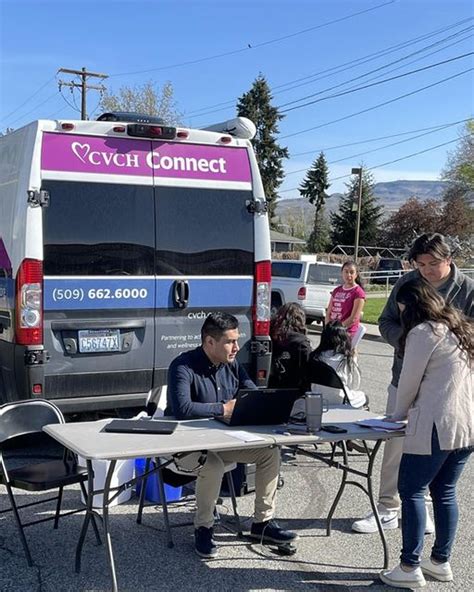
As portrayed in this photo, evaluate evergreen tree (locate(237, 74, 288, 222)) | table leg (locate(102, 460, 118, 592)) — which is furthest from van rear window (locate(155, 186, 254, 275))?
evergreen tree (locate(237, 74, 288, 222))

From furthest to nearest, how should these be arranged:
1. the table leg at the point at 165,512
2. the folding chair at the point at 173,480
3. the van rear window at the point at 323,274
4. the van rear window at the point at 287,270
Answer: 1. the van rear window at the point at 287,270
2. the van rear window at the point at 323,274
3. the folding chair at the point at 173,480
4. the table leg at the point at 165,512

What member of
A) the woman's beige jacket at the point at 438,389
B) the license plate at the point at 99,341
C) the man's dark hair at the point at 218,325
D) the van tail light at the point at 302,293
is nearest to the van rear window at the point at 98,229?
the license plate at the point at 99,341

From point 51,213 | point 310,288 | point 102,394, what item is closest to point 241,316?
point 102,394

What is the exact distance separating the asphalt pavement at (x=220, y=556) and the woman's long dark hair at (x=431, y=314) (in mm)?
1362

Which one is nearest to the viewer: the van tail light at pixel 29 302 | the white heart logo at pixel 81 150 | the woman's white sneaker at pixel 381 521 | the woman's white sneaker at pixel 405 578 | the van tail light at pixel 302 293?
the woman's white sneaker at pixel 405 578

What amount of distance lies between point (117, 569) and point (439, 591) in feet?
5.75

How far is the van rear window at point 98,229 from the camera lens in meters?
5.52

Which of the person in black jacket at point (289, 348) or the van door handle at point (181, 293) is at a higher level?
the van door handle at point (181, 293)

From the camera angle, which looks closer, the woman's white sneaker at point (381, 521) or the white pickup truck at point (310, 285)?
the woman's white sneaker at point (381, 521)

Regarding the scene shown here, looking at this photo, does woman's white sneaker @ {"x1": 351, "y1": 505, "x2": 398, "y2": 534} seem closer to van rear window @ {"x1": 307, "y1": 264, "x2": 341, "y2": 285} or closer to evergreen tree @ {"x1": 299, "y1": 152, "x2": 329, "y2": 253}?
van rear window @ {"x1": 307, "y1": 264, "x2": 341, "y2": 285}

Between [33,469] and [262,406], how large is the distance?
1.47 m

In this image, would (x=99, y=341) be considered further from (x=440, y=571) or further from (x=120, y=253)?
(x=440, y=571)

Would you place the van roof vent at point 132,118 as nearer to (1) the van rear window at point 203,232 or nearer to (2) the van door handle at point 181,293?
(1) the van rear window at point 203,232

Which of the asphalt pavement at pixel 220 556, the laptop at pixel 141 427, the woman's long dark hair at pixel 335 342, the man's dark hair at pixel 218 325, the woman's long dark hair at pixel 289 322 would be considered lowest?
the asphalt pavement at pixel 220 556
